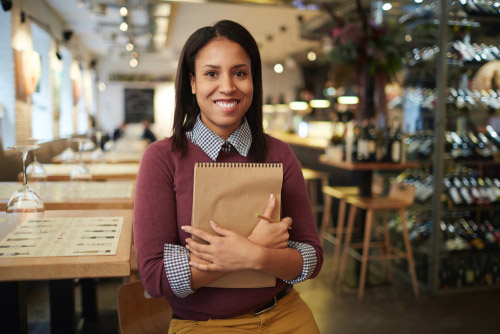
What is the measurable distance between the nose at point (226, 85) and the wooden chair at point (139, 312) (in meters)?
0.78

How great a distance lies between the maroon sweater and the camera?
1.22m

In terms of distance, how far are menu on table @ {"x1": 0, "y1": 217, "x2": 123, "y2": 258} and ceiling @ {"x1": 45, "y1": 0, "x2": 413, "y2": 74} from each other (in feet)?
14.0

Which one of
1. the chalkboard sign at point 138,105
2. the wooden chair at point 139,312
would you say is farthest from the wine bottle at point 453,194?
the chalkboard sign at point 138,105

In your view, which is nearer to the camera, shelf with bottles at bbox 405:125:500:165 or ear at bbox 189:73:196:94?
ear at bbox 189:73:196:94

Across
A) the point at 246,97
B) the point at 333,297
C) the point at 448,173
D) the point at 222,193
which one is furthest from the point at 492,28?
the point at 222,193

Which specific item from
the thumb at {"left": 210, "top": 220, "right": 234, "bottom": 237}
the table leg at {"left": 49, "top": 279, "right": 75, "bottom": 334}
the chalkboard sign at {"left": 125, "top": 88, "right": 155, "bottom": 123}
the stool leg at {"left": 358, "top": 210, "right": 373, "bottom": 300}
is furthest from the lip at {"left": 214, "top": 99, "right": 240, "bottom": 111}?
the chalkboard sign at {"left": 125, "top": 88, "right": 155, "bottom": 123}

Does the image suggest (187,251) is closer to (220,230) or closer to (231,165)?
(220,230)

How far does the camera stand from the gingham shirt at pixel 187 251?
1.18 m

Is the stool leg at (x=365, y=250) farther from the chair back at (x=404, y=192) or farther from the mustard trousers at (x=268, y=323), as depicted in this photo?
the mustard trousers at (x=268, y=323)

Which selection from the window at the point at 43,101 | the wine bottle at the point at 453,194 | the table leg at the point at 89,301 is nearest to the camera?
the table leg at the point at 89,301

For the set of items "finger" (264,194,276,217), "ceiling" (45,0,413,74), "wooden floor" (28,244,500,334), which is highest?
"ceiling" (45,0,413,74)

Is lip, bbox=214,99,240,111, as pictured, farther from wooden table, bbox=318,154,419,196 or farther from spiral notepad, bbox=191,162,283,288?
wooden table, bbox=318,154,419,196

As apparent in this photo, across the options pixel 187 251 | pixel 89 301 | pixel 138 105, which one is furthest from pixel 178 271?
pixel 138 105

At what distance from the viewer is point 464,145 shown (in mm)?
3666
